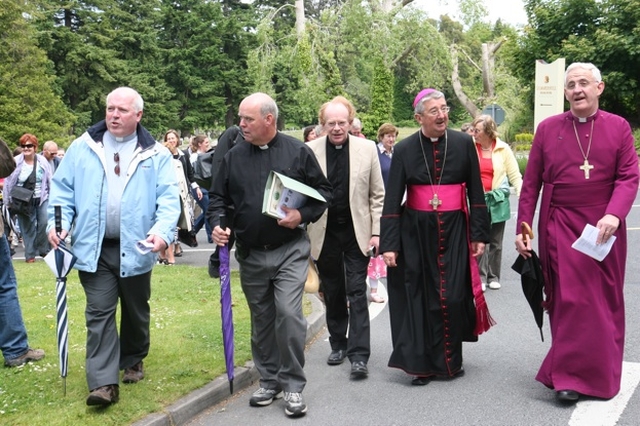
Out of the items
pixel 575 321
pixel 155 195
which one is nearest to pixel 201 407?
pixel 155 195

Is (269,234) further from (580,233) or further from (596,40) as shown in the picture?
(596,40)

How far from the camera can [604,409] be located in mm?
4965

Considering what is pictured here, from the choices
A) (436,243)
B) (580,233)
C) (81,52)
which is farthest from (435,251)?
(81,52)

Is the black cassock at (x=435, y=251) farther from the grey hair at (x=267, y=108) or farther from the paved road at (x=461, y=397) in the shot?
the grey hair at (x=267, y=108)

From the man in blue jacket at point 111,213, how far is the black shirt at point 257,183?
35 centimetres

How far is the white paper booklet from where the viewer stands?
5.01 m

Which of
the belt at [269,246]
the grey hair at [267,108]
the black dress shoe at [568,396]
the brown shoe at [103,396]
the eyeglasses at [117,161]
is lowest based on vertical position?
the black dress shoe at [568,396]

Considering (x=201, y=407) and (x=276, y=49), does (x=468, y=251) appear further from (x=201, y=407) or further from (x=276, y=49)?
(x=276, y=49)

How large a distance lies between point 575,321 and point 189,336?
11.2ft

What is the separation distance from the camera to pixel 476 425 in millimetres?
4824

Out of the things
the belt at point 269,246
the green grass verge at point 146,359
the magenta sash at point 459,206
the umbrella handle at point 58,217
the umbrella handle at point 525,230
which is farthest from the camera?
the magenta sash at point 459,206

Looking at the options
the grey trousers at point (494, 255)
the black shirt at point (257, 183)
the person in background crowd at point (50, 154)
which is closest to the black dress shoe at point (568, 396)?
the black shirt at point (257, 183)

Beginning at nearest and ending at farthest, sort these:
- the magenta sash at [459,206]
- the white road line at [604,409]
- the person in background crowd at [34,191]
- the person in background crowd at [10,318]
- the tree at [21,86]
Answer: the white road line at [604,409] < the magenta sash at [459,206] < the person in background crowd at [10,318] < the person in background crowd at [34,191] < the tree at [21,86]

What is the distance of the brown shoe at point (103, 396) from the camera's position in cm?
479
